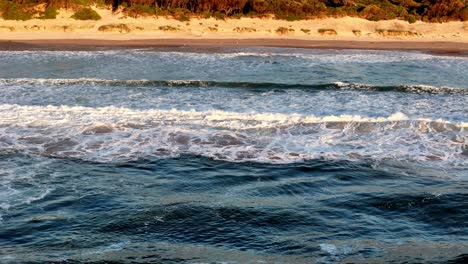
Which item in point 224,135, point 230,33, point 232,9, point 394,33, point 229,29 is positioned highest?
point 232,9

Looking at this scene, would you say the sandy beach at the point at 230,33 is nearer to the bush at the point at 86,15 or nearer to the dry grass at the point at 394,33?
the dry grass at the point at 394,33

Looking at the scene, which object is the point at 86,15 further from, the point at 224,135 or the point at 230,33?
the point at 224,135

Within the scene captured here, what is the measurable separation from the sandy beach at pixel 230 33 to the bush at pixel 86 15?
1.01ft

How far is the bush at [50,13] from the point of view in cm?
3145

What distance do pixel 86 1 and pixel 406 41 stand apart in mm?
15894

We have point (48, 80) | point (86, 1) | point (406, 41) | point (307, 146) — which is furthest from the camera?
point (86, 1)

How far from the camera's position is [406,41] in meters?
28.8

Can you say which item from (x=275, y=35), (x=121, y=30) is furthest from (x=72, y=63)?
(x=275, y=35)

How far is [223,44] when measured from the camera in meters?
→ 27.4

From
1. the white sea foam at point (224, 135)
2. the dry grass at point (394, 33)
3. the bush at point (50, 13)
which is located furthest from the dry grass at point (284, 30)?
the white sea foam at point (224, 135)

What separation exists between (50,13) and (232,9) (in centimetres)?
904

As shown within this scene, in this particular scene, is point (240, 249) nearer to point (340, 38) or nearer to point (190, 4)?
point (340, 38)

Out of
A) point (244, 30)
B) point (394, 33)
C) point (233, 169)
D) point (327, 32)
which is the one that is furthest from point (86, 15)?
point (233, 169)

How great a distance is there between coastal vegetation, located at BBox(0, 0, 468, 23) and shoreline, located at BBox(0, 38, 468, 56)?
3.53 metres
